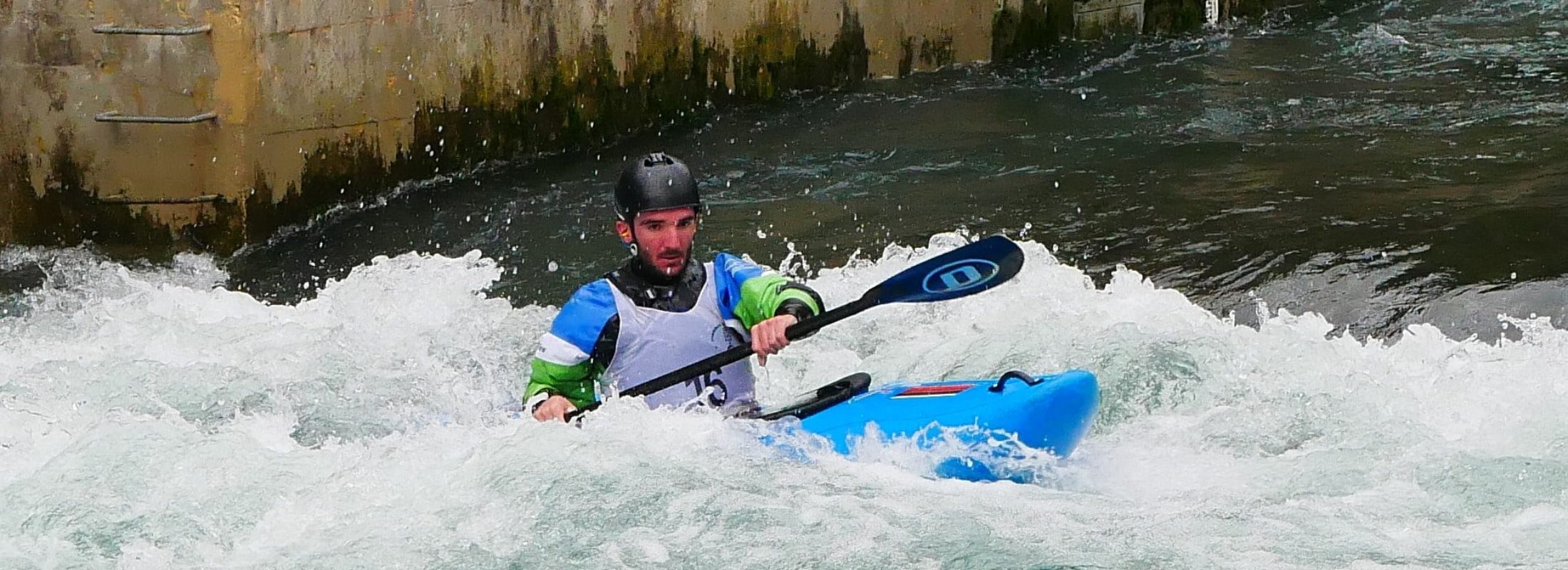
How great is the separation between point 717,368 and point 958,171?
474 centimetres

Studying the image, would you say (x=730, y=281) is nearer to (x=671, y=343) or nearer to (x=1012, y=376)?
(x=671, y=343)

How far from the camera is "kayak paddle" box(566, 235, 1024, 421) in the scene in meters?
4.86

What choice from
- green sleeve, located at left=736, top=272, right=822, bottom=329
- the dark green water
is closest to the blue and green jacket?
green sleeve, located at left=736, top=272, right=822, bottom=329

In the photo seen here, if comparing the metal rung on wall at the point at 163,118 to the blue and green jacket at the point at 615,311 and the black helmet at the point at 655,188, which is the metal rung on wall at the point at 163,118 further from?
the black helmet at the point at 655,188

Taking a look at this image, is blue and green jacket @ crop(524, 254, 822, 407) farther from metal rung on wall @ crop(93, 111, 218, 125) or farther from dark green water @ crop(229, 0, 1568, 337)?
metal rung on wall @ crop(93, 111, 218, 125)

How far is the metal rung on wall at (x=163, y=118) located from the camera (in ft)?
26.6

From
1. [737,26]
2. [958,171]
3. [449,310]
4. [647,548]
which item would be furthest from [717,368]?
[737,26]

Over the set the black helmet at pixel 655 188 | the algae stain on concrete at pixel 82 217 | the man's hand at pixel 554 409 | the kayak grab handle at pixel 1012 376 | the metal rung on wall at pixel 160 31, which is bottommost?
the algae stain on concrete at pixel 82 217

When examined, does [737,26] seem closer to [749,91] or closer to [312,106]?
[749,91]

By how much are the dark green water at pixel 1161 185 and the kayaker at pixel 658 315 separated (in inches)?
93.8

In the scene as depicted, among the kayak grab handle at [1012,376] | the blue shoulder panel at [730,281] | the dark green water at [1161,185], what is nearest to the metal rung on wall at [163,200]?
the dark green water at [1161,185]

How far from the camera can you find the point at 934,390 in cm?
486

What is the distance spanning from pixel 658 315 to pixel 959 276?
32.4 inches

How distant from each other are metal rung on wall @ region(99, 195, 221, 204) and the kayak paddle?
3911mm
